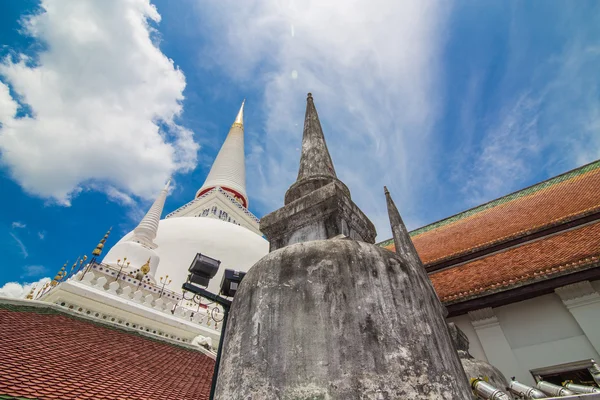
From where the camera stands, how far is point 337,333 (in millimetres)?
1337

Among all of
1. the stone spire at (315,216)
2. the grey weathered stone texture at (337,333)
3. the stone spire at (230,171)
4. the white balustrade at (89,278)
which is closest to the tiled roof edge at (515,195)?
the stone spire at (315,216)

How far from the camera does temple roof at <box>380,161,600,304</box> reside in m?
5.25

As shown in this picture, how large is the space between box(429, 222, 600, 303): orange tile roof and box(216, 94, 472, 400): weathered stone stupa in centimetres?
464

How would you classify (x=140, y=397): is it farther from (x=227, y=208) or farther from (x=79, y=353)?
(x=227, y=208)

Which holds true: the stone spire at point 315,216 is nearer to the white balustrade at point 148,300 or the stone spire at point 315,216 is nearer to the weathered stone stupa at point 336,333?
the weathered stone stupa at point 336,333

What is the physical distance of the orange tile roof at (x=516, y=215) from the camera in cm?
715

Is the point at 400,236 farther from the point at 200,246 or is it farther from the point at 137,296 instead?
the point at 200,246

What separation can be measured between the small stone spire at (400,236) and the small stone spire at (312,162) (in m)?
0.91

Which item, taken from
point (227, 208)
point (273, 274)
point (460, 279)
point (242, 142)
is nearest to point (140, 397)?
point (273, 274)

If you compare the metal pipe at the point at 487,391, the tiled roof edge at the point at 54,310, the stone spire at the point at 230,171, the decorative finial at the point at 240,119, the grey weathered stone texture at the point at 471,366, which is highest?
the decorative finial at the point at 240,119

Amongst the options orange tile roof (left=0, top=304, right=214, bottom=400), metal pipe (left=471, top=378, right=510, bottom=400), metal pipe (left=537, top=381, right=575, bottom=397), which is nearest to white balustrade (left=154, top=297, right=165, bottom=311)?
orange tile roof (left=0, top=304, right=214, bottom=400)

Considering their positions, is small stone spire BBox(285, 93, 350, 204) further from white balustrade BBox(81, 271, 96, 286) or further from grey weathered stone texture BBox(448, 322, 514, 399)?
white balustrade BBox(81, 271, 96, 286)

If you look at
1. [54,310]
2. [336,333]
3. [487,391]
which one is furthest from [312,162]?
[54,310]

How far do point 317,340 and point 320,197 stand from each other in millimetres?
1041
